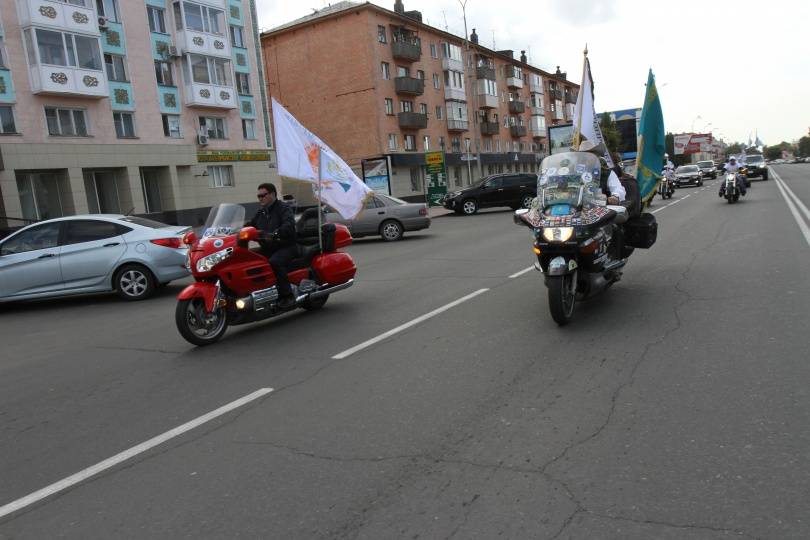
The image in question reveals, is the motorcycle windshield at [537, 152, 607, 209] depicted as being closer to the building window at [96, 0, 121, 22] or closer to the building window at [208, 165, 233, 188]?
the building window at [96, 0, 121, 22]

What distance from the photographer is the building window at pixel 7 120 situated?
86.9 feet

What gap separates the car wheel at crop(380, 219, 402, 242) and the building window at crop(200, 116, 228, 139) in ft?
66.1

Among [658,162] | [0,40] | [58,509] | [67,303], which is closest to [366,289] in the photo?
[658,162]

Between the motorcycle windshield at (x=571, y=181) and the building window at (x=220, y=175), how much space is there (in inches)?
1259

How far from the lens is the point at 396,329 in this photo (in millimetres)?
6613

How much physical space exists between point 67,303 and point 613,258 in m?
9.59

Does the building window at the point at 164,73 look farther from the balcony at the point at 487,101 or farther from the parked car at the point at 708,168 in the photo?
the parked car at the point at 708,168

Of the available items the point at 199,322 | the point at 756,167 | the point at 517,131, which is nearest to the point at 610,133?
the point at 517,131

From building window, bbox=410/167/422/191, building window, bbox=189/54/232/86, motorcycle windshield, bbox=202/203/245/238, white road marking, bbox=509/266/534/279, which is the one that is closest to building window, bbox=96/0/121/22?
Result: building window, bbox=189/54/232/86

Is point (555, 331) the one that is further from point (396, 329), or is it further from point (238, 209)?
point (238, 209)

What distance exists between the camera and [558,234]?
20.1 feet

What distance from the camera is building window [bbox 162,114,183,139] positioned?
33.5 metres

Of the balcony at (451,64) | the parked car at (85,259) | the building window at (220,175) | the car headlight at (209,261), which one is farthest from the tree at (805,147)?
the car headlight at (209,261)

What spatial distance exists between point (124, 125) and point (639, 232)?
1190 inches
